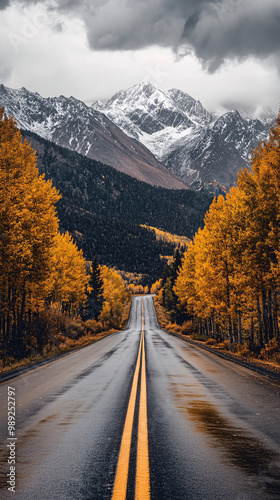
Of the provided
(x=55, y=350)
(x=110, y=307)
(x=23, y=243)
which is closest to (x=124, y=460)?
(x=23, y=243)

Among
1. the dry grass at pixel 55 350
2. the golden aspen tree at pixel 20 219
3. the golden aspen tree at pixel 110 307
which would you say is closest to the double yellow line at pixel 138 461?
the dry grass at pixel 55 350

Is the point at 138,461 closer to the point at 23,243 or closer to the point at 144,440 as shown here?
the point at 144,440

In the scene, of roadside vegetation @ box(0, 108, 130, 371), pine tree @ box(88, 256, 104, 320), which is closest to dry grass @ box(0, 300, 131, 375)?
roadside vegetation @ box(0, 108, 130, 371)

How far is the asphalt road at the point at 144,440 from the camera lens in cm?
404

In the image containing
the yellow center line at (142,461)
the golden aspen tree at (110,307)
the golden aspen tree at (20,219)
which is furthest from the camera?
the golden aspen tree at (110,307)

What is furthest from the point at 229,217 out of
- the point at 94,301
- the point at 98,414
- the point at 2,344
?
the point at 94,301

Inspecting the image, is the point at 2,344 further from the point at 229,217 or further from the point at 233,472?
the point at 233,472

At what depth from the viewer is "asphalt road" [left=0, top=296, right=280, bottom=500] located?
4.04 meters

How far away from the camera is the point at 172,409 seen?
26.0ft

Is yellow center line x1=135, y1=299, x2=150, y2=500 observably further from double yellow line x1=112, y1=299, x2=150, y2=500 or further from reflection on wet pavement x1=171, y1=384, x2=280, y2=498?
reflection on wet pavement x1=171, y1=384, x2=280, y2=498

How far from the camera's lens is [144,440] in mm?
5691

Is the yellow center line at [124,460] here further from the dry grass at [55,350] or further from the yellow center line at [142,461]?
the dry grass at [55,350]

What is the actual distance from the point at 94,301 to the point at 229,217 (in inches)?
1901

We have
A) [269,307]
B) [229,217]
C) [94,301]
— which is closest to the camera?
[269,307]
